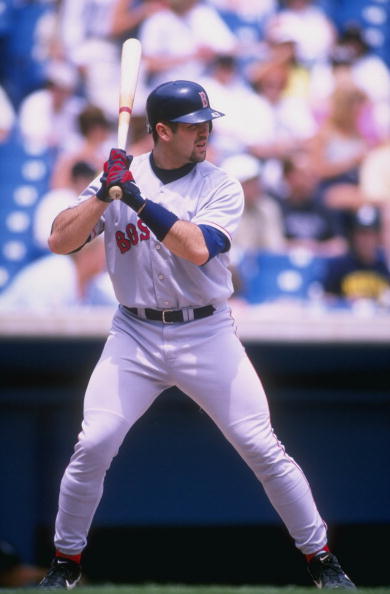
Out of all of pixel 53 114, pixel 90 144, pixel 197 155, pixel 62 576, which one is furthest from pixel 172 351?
pixel 53 114

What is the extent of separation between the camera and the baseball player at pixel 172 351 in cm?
279

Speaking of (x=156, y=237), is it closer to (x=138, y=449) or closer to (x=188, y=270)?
(x=188, y=270)

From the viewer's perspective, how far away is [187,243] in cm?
267

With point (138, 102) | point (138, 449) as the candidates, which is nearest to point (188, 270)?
A: point (138, 449)

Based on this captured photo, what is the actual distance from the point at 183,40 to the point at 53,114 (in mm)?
1084

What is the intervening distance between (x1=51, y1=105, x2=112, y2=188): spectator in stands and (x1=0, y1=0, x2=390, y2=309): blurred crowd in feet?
0.03

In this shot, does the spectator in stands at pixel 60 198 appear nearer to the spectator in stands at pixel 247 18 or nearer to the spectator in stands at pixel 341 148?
the spectator in stands at pixel 341 148

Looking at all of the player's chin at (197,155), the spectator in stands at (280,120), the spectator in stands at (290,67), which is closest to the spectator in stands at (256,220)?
the spectator in stands at (280,120)

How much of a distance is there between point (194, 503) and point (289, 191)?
281 centimetres

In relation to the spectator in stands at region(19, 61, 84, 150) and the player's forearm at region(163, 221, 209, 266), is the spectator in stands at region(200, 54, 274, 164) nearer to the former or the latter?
the spectator in stands at region(19, 61, 84, 150)

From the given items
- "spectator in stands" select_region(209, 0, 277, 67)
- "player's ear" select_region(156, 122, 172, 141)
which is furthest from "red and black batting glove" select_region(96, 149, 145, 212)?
"spectator in stands" select_region(209, 0, 277, 67)

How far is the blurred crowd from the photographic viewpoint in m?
5.72

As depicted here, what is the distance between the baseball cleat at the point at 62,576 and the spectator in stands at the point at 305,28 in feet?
16.1

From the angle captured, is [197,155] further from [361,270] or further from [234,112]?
[234,112]
